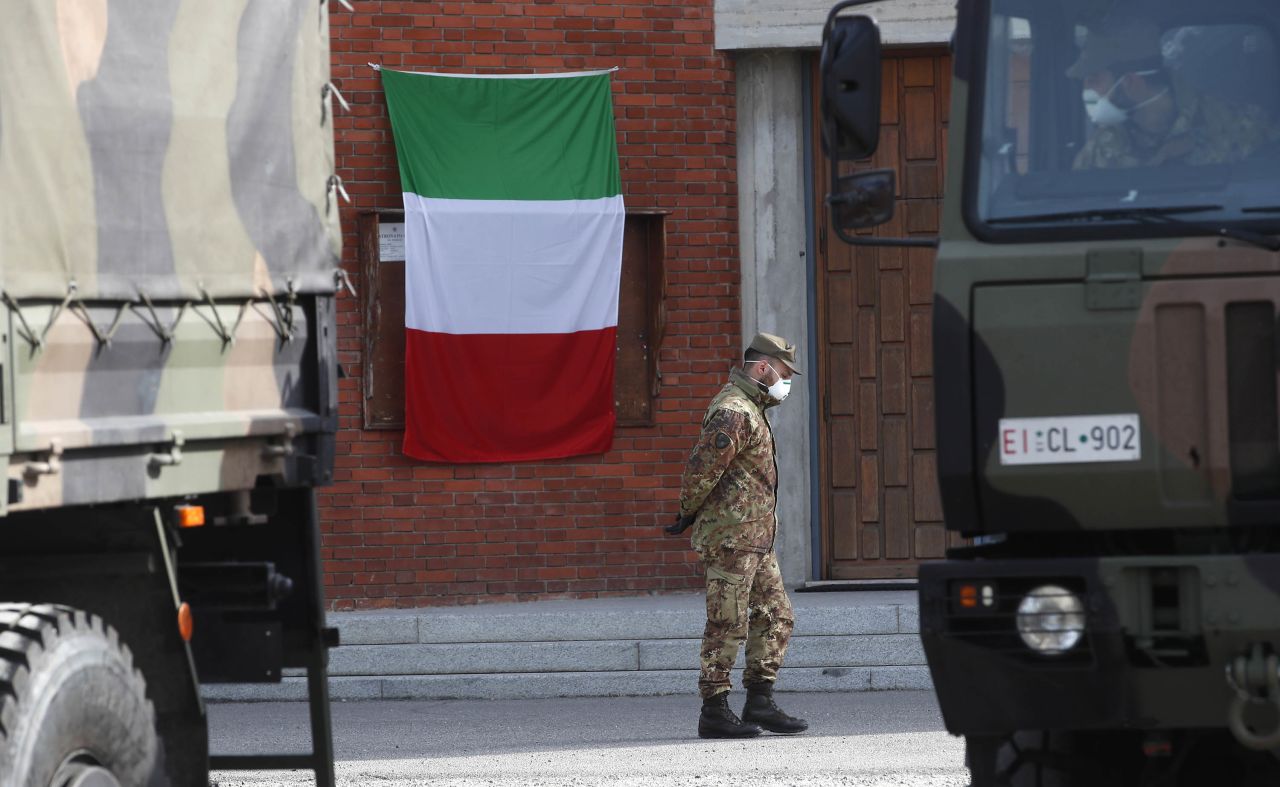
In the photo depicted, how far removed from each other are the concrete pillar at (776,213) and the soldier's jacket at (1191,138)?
25.4 ft

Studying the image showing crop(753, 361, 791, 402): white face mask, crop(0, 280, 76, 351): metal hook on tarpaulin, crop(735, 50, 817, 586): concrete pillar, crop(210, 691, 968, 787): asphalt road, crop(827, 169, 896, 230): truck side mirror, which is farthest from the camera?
crop(735, 50, 817, 586): concrete pillar

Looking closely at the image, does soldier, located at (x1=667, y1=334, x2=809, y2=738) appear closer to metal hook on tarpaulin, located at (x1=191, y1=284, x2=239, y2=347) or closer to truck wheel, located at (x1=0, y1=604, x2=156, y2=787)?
metal hook on tarpaulin, located at (x1=191, y1=284, x2=239, y2=347)

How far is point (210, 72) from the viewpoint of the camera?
16.8 ft

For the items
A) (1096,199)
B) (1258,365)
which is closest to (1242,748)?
(1258,365)

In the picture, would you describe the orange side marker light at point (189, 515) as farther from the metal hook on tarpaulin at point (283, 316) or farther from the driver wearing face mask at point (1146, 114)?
the driver wearing face mask at point (1146, 114)

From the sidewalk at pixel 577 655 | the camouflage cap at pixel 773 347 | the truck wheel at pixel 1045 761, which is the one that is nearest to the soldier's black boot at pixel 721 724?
the camouflage cap at pixel 773 347

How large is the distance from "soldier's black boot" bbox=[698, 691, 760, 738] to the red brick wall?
128 inches

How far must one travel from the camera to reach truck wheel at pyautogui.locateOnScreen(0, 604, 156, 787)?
402 centimetres

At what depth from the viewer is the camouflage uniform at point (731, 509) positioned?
891 centimetres

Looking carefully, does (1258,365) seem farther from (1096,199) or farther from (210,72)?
(210,72)

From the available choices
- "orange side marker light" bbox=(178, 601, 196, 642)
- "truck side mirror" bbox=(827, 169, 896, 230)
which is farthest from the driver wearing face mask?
"orange side marker light" bbox=(178, 601, 196, 642)

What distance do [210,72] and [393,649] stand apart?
21.5 ft

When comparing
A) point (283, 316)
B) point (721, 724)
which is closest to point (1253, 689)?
point (283, 316)

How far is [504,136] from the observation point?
480 inches
